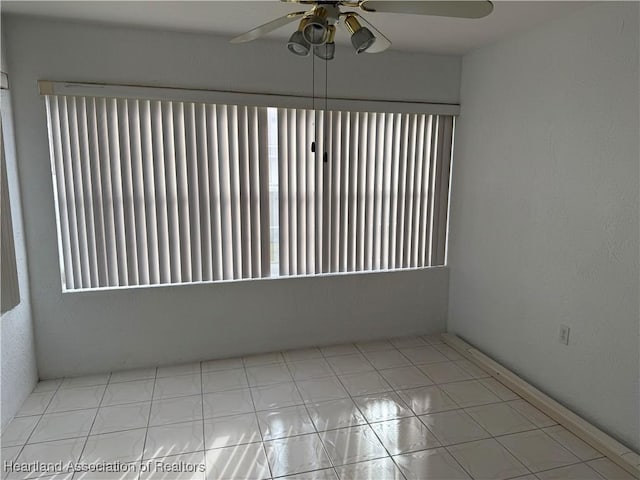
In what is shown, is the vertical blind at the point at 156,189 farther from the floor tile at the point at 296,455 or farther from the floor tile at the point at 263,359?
the floor tile at the point at 296,455

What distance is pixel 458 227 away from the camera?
3.62 metres

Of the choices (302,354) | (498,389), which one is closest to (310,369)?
(302,354)

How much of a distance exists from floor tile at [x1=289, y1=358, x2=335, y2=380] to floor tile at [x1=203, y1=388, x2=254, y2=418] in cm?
41

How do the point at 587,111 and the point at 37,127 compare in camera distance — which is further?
the point at 37,127

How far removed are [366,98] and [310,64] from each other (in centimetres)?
49

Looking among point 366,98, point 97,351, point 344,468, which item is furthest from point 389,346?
point 97,351

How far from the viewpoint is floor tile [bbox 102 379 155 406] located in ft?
8.97

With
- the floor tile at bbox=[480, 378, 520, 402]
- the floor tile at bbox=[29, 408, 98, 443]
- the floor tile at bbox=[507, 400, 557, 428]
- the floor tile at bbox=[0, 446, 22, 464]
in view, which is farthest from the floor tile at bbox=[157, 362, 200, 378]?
the floor tile at bbox=[507, 400, 557, 428]

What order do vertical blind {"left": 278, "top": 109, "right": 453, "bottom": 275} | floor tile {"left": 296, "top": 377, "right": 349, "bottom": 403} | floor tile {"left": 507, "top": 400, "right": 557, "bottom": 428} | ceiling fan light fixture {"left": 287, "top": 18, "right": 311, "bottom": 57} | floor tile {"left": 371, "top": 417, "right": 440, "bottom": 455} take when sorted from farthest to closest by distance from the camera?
1. vertical blind {"left": 278, "top": 109, "right": 453, "bottom": 275}
2. floor tile {"left": 296, "top": 377, "right": 349, "bottom": 403}
3. floor tile {"left": 507, "top": 400, "right": 557, "bottom": 428}
4. floor tile {"left": 371, "top": 417, "right": 440, "bottom": 455}
5. ceiling fan light fixture {"left": 287, "top": 18, "right": 311, "bottom": 57}

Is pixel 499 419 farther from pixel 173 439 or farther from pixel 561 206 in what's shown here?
pixel 173 439

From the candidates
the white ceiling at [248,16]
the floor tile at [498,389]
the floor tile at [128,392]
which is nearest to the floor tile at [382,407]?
the floor tile at [498,389]

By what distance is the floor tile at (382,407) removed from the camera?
2586 millimetres

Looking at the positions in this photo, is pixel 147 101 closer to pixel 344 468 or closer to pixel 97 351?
pixel 97 351

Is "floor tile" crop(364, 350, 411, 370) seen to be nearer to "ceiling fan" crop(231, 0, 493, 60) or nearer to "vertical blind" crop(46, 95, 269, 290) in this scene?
"vertical blind" crop(46, 95, 269, 290)
